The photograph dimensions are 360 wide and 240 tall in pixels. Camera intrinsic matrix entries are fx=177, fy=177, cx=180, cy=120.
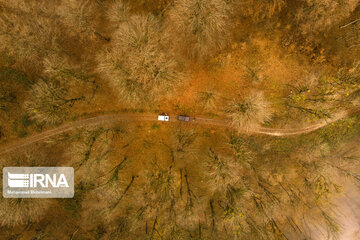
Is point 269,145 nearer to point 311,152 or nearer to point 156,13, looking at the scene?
point 311,152

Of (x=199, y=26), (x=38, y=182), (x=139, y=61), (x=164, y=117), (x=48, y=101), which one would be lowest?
(x=38, y=182)

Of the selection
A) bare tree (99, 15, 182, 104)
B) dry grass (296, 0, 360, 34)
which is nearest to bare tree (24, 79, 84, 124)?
bare tree (99, 15, 182, 104)

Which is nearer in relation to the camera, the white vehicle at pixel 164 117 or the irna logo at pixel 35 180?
the irna logo at pixel 35 180

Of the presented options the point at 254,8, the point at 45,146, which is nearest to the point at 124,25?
the point at 254,8

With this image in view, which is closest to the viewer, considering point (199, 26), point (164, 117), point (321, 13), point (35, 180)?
point (199, 26)

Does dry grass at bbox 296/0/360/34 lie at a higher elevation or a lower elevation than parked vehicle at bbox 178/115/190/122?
higher

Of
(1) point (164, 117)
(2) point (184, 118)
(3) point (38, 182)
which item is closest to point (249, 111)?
(2) point (184, 118)

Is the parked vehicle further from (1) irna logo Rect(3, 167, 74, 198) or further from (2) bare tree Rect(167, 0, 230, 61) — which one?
(1) irna logo Rect(3, 167, 74, 198)

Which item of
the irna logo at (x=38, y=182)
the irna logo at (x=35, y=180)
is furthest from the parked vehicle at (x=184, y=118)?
the irna logo at (x=35, y=180)

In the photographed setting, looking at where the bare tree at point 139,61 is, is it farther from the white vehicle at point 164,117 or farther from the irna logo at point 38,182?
the irna logo at point 38,182

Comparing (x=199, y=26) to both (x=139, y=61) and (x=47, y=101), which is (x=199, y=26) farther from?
(x=47, y=101)

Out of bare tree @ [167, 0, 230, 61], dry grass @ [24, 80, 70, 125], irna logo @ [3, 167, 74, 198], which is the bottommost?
irna logo @ [3, 167, 74, 198]
